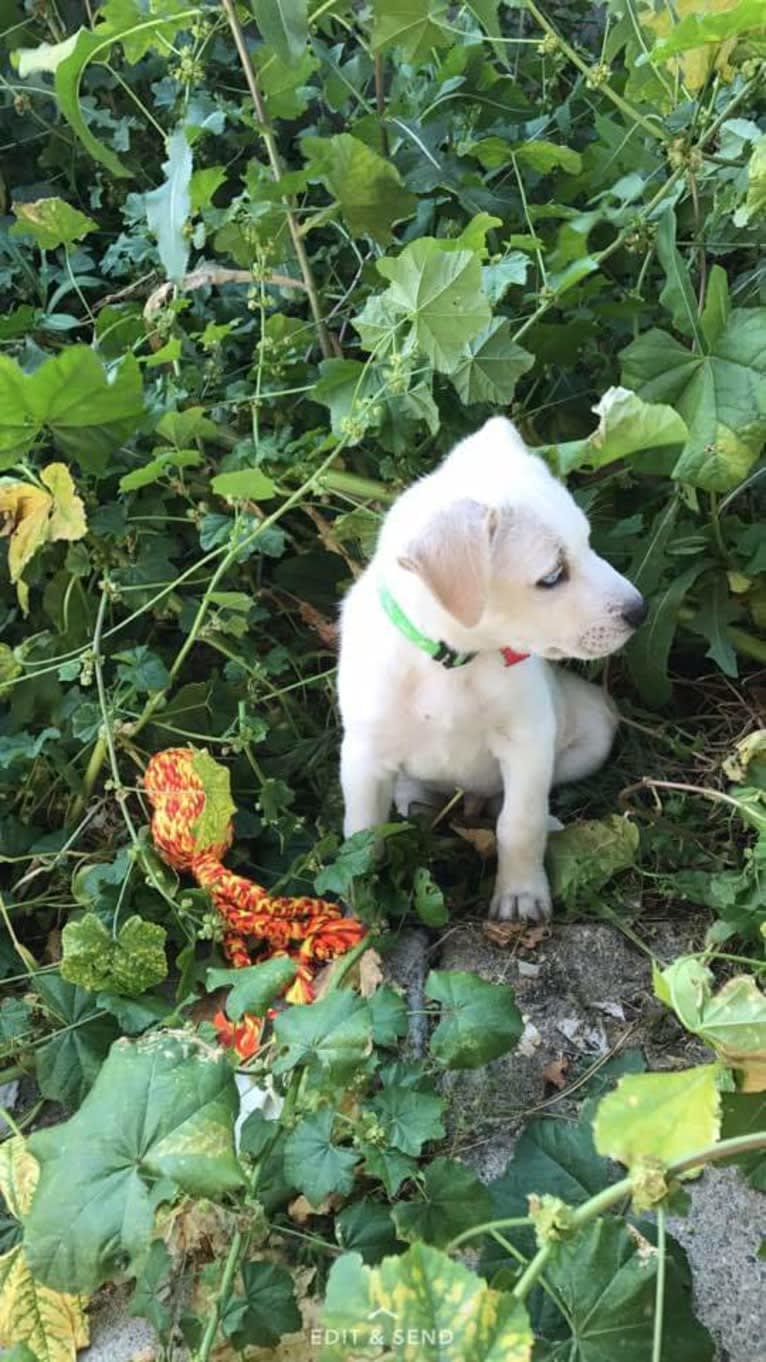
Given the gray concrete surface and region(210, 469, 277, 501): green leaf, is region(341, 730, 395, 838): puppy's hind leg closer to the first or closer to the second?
the gray concrete surface

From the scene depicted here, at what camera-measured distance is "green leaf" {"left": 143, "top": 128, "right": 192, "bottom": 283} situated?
2404 mm

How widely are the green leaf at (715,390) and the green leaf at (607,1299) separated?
1.46m

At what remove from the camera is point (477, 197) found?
283cm

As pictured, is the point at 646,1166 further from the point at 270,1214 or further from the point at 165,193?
the point at 165,193

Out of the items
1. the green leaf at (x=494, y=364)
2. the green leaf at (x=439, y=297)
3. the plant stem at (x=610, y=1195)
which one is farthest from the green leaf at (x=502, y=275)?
the plant stem at (x=610, y=1195)

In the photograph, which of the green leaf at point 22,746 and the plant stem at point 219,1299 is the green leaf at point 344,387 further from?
the plant stem at point 219,1299

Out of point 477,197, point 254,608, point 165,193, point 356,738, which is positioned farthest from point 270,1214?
point 477,197

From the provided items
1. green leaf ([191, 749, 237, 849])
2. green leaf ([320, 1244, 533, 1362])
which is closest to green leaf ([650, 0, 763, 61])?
green leaf ([191, 749, 237, 849])

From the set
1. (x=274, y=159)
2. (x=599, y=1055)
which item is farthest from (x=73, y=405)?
(x=599, y=1055)

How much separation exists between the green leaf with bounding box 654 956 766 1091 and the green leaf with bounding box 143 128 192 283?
1.69 m

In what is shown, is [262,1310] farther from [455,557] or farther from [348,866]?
[455,557]

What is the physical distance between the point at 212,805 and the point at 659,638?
3.76ft

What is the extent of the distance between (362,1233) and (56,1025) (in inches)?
35.9

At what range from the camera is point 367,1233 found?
5.58ft
